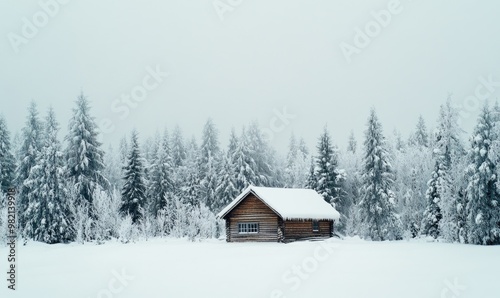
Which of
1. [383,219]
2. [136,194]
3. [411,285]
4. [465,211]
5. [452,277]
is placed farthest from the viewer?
[136,194]

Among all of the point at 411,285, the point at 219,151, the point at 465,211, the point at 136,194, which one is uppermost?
the point at 219,151

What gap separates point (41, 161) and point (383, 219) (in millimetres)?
32816

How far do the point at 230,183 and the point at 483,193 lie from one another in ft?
97.7

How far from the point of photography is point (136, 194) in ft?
179

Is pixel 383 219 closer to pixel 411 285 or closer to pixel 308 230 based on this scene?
pixel 308 230

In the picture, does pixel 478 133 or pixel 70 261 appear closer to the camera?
pixel 70 261

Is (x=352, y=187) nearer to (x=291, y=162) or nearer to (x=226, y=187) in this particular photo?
(x=226, y=187)

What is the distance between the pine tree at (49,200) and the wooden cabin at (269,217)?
45.1ft

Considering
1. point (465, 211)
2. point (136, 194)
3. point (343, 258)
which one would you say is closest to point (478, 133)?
point (465, 211)

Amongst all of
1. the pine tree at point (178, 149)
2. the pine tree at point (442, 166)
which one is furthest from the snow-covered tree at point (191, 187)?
the pine tree at point (442, 166)

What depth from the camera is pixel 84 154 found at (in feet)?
157

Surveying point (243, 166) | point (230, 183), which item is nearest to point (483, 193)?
point (230, 183)

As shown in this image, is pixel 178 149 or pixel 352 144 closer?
pixel 178 149

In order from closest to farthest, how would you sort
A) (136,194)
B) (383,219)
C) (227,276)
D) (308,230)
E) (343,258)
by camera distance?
1. (227,276)
2. (343,258)
3. (308,230)
4. (383,219)
5. (136,194)
